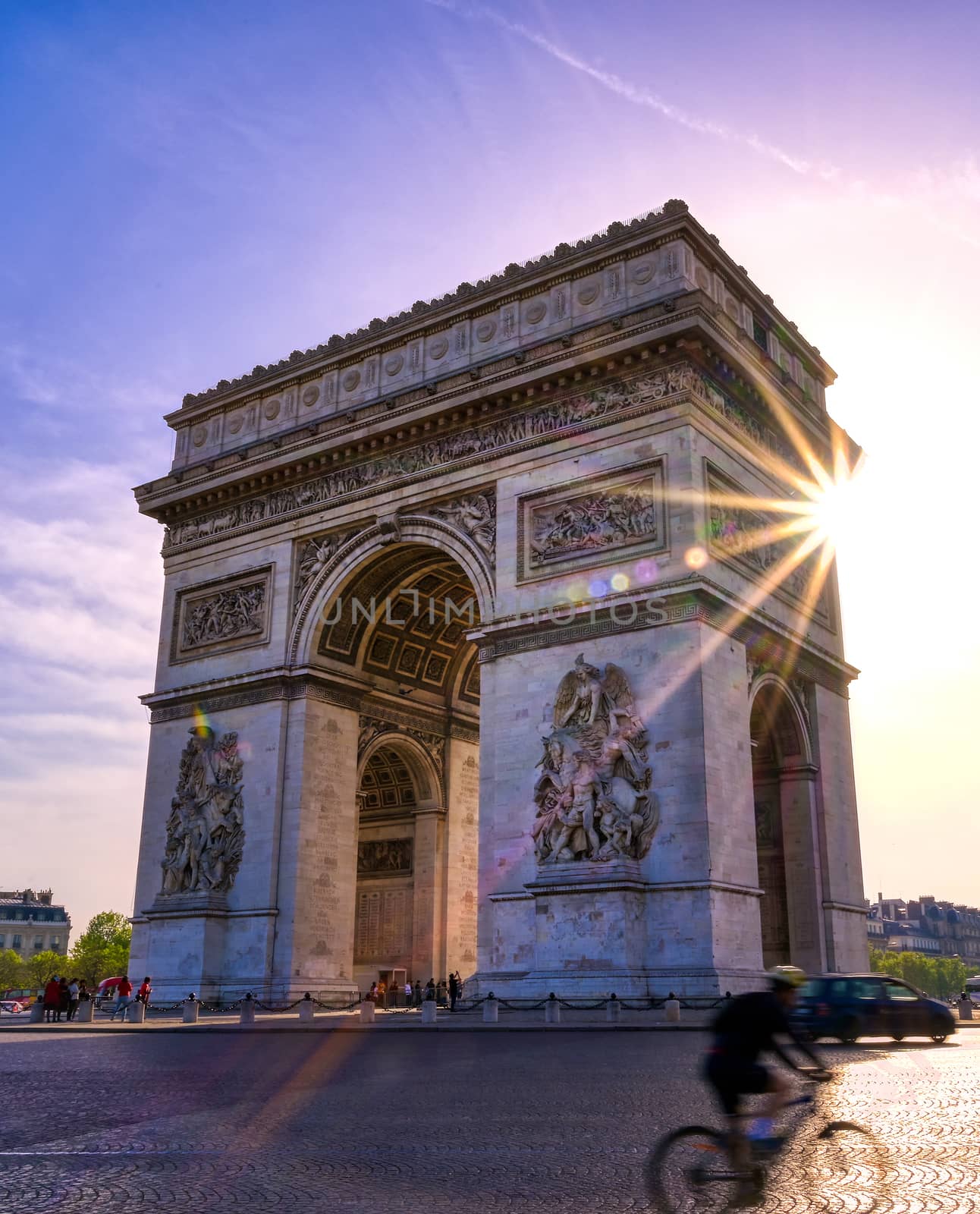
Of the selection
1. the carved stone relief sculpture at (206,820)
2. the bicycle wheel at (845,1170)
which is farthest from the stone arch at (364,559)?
the bicycle wheel at (845,1170)

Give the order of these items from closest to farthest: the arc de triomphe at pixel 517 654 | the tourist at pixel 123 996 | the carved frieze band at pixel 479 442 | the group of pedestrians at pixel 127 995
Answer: the arc de triomphe at pixel 517 654 → the carved frieze band at pixel 479 442 → the group of pedestrians at pixel 127 995 → the tourist at pixel 123 996

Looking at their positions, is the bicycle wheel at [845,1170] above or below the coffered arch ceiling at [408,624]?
below

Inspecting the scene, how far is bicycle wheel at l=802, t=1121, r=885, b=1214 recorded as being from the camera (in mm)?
7000

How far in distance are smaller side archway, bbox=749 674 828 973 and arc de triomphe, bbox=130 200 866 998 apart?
0.23 feet

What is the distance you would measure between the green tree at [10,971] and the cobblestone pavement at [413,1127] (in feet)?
405

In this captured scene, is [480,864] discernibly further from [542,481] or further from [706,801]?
[542,481]

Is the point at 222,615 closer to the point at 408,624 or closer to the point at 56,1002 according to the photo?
the point at 408,624

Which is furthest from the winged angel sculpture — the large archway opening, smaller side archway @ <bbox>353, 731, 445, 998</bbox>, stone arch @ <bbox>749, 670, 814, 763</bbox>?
smaller side archway @ <bbox>353, 731, 445, 998</bbox>

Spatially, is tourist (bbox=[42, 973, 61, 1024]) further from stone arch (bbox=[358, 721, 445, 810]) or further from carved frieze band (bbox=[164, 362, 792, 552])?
carved frieze band (bbox=[164, 362, 792, 552])

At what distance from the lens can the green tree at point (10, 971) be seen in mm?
128750

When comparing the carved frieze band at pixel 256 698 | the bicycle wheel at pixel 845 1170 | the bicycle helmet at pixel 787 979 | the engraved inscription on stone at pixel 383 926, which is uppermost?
the carved frieze band at pixel 256 698

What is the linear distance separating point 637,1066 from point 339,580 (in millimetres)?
20972

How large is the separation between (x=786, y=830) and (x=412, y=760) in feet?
39.8

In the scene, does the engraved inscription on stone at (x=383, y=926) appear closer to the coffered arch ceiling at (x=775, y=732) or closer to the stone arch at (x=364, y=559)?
the stone arch at (x=364, y=559)
